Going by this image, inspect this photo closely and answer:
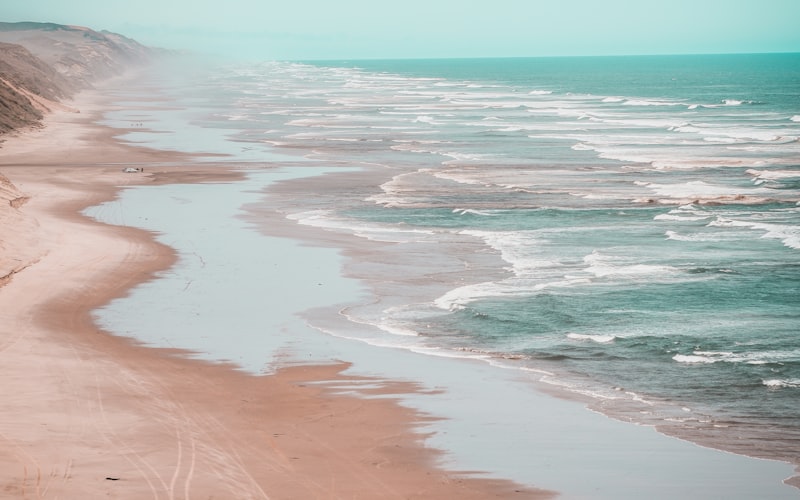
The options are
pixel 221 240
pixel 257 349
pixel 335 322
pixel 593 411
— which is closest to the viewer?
pixel 593 411

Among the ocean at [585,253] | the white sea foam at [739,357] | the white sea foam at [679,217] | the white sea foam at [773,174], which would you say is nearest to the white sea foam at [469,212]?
the ocean at [585,253]

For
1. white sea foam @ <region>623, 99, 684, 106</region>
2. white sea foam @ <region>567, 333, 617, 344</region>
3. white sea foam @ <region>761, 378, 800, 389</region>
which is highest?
white sea foam @ <region>623, 99, 684, 106</region>

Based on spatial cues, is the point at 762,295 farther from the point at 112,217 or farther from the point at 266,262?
the point at 112,217

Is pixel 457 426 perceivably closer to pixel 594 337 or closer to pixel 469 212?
pixel 594 337

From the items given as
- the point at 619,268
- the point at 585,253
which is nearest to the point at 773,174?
the point at 585,253

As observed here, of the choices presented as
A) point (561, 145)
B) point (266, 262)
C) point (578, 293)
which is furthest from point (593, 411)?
point (561, 145)

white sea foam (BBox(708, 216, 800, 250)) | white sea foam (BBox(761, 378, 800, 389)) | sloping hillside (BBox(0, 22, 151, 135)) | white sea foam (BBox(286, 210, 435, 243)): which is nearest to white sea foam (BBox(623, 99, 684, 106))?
sloping hillside (BBox(0, 22, 151, 135))

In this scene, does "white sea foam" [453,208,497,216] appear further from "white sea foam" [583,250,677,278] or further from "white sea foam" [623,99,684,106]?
"white sea foam" [623,99,684,106]
